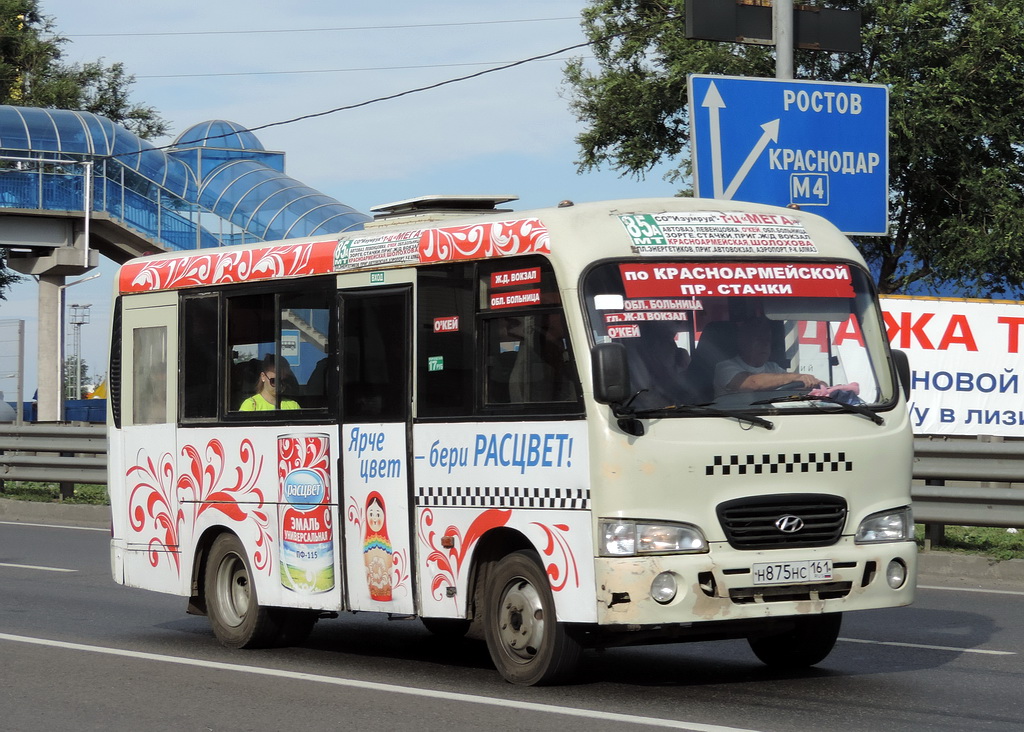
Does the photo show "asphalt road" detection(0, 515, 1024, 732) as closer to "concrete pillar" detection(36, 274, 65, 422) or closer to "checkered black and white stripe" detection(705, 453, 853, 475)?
"checkered black and white stripe" detection(705, 453, 853, 475)

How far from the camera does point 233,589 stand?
37.0 ft

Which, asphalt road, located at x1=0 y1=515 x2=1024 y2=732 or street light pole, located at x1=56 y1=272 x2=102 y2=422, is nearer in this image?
asphalt road, located at x1=0 y1=515 x2=1024 y2=732

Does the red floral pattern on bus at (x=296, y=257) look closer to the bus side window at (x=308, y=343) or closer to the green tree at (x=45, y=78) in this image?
the bus side window at (x=308, y=343)

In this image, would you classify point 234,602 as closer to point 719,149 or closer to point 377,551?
point 377,551

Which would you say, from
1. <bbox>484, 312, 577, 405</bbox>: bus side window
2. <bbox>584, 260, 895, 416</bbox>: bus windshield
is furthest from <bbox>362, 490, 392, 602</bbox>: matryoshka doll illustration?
<bbox>584, 260, 895, 416</bbox>: bus windshield

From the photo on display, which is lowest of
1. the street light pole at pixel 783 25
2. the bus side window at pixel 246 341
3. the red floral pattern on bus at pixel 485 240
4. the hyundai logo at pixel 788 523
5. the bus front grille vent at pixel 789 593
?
the bus front grille vent at pixel 789 593

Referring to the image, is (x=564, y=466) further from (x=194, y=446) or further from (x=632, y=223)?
(x=194, y=446)

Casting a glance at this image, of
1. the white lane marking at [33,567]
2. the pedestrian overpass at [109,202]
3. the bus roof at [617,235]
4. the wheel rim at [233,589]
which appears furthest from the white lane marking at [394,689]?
the pedestrian overpass at [109,202]

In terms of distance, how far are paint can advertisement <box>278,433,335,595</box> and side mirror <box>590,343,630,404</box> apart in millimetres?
2658

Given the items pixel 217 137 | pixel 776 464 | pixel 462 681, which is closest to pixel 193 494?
pixel 462 681

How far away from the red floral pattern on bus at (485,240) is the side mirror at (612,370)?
2.84 feet

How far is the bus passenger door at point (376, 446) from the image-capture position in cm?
973

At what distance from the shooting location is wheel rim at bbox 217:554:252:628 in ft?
36.6

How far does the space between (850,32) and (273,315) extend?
9259 millimetres
